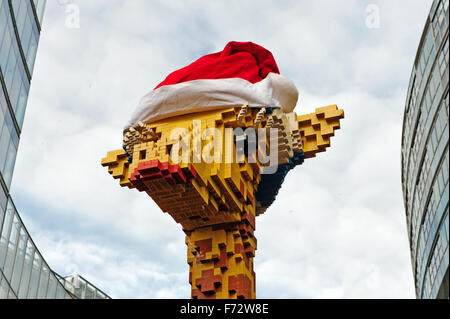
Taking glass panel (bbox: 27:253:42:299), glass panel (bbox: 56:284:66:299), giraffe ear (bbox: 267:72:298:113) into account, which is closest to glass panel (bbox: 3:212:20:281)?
glass panel (bbox: 27:253:42:299)

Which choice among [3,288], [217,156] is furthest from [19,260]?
[217,156]

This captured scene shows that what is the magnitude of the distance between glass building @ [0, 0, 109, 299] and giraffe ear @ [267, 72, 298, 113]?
23.9 ft

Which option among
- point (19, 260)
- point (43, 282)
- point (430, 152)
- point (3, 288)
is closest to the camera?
point (3, 288)

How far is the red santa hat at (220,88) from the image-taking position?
71.1ft

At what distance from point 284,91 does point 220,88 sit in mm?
1856

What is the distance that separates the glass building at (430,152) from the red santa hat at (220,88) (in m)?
7.39

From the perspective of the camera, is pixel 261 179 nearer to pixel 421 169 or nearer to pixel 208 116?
pixel 208 116

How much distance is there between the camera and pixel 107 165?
2342 cm

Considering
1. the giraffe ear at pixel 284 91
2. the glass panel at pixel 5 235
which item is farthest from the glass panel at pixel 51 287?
the giraffe ear at pixel 284 91

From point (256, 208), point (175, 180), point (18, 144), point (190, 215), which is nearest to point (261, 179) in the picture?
point (256, 208)

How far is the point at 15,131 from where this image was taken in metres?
23.8

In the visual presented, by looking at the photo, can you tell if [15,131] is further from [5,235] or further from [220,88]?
[220,88]

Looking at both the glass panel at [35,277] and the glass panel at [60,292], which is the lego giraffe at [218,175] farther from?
the glass panel at [60,292]

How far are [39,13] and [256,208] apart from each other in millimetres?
9420
